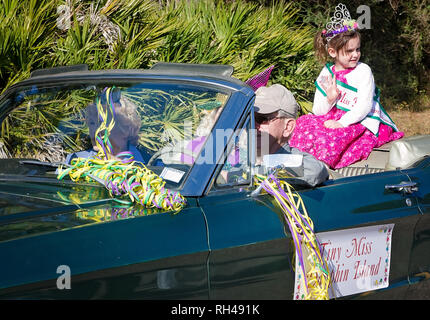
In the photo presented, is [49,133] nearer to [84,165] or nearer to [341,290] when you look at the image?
[84,165]

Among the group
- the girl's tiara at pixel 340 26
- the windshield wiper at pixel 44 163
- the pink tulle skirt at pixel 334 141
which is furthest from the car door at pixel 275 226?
the girl's tiara at pixel 340 26

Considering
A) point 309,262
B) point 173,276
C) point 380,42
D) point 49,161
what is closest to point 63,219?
point 173,276

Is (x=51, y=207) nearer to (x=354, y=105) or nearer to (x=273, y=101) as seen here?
(x=273, y=101)

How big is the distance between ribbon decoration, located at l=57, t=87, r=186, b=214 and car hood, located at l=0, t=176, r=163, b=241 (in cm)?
5

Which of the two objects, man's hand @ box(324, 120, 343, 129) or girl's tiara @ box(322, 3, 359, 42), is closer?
man's hand @ box(324, 120, 343, 129)

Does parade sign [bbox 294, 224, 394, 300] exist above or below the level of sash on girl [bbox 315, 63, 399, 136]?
below

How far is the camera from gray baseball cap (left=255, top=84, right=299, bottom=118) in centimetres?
334

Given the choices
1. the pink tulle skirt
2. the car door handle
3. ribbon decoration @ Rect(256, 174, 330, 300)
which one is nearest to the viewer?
ribbon decoration @ Rect(256, 174, 330, 300)

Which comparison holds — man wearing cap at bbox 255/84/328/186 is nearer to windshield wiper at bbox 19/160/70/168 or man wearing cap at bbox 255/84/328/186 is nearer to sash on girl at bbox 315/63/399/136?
windshield wiper at bbox 19/160/70/168

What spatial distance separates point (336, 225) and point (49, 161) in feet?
4.84

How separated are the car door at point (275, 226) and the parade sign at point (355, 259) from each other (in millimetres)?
35

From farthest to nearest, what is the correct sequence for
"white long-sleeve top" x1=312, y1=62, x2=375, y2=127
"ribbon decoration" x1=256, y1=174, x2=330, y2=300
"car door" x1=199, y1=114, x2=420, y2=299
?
"white long-sleeve top" x1=312, y1=62, x2=375, y2=127 < "ribbon decoration" x1=256, y1=174, x2=330, y2=300 < "car door" x1=199, y1=114, x2=420, y2=299

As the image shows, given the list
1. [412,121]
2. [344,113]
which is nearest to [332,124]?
[344,113]

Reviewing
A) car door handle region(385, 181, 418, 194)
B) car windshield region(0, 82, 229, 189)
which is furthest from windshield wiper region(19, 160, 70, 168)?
car door handle region(385, 181, 418, 194)
